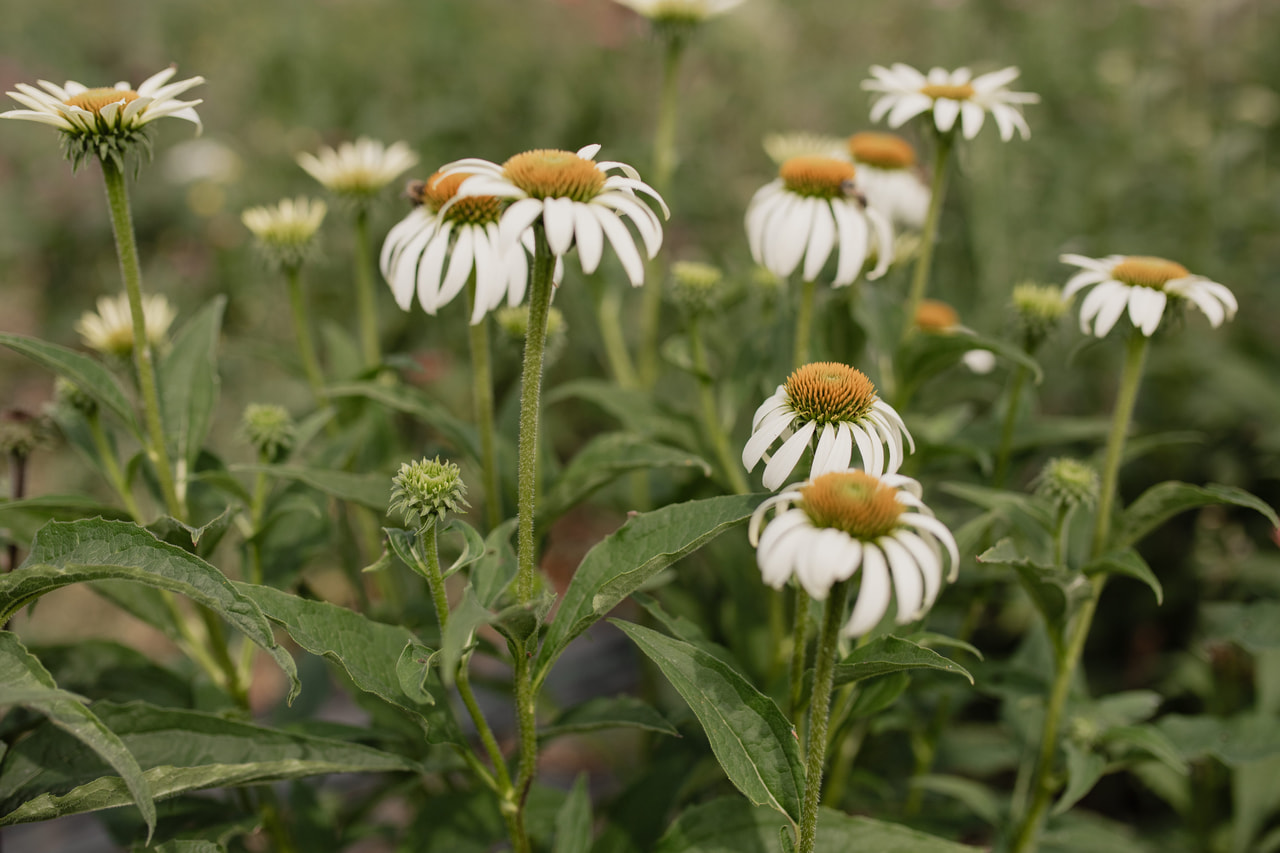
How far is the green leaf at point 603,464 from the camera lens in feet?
4.07

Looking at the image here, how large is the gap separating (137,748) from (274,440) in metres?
0.49

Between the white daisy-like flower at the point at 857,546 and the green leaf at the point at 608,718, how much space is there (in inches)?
15.8

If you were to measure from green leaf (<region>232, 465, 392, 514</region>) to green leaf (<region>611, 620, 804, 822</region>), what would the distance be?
0.46 meters

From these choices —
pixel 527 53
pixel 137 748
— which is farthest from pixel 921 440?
pixel 527 53

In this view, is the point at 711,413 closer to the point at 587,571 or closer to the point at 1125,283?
the point at 587,571

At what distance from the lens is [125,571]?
884 millimetres

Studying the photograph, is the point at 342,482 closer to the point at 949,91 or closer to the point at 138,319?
the point at 138,319

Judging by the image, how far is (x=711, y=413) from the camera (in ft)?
5.04

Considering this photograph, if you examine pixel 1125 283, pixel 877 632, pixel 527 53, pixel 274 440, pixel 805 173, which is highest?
pixel 527 53

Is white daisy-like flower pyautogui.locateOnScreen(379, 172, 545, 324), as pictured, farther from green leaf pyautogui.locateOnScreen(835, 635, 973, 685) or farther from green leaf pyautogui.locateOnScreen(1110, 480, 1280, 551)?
green leaf pyautogui.locateOnScreen(1110, 480, 1280, 551)

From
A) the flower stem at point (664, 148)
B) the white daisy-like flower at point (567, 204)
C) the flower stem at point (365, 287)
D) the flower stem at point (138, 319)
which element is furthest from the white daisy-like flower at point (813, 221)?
the flower stem at point (138, 319)

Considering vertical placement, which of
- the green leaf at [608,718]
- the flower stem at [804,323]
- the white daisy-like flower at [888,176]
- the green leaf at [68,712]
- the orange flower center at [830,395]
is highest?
the white daisy-like flower at [888,176]

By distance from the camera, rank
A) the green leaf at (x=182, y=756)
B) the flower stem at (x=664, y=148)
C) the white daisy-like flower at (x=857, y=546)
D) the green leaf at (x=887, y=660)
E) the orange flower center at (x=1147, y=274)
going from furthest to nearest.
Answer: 1. the flower stem at (x=664, y=148)
2. the orange flower center at (x=1147, y=274)
3. the green leaf at (x=182, y=756)
4. the green leaf at (x=887, y=660)
5. the white daisy-like flower at (x=857, y=546)

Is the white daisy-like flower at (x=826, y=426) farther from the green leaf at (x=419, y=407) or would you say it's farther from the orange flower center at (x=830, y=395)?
the green leaf at (x=419, y=407)
